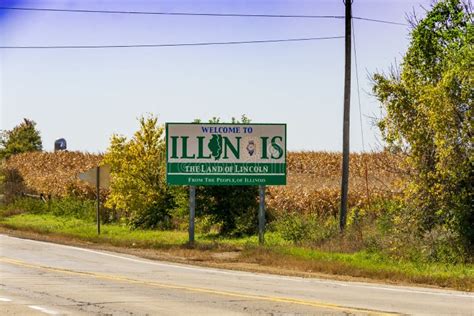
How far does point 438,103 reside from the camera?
2236 centimetres

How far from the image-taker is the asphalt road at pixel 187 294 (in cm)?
1370

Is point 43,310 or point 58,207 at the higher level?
point 58,207

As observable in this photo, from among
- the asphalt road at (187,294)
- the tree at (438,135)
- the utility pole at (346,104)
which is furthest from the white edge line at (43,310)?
the utility pole at (346,104)

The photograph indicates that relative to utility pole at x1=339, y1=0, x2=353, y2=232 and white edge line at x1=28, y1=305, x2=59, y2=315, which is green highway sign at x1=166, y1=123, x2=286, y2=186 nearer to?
utility pole at x1=339, y1=0, x2=353, y2=232

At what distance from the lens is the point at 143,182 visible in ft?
121

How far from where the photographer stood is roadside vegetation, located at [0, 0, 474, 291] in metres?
22.2

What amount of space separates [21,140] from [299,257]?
75.2 meters

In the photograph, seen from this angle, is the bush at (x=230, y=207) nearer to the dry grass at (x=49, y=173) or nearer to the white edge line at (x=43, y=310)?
the white edge line at (x=43, y=310)

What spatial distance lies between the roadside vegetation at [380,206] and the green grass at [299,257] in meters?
0.04

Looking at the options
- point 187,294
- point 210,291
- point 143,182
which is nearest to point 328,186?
point 143,182

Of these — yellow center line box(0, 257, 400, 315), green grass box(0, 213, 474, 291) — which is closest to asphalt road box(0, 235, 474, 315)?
yellow center line box(0, 257, 400, 315)

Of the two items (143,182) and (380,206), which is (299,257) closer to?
(380,206)

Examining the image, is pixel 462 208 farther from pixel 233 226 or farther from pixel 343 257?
pixel 233 226

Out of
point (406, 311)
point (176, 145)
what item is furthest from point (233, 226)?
point (406, 311)
